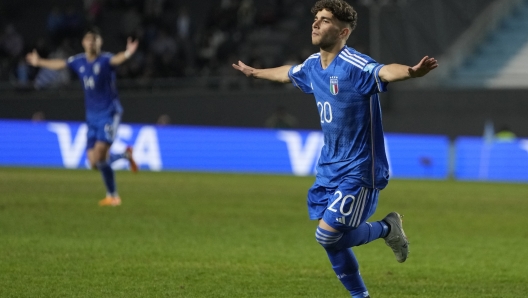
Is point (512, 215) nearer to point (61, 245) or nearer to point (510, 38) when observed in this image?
point (61, 245)

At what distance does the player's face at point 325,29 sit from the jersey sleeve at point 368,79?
29cm

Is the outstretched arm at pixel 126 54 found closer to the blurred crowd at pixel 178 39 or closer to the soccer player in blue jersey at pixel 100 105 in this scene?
the soccer player in blue jersey at pixel 100 105

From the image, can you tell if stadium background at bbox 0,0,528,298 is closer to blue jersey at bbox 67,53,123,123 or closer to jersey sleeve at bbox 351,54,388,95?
blue jersey at bbox 67,53,123,123

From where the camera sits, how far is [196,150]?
2303cm

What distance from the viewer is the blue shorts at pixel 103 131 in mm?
13906

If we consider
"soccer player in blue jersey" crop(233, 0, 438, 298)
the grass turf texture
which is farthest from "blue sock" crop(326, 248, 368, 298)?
the grass turf texture

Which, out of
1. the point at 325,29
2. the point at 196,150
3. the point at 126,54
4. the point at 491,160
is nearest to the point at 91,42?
the point at 126,54

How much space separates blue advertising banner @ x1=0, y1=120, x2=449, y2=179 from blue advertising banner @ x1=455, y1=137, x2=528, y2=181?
44cm

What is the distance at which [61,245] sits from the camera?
9.73m

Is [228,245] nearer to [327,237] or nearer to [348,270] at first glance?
[348,270]

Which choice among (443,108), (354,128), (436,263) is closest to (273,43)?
(443,108)

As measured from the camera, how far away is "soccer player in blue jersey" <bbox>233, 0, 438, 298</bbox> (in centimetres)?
623

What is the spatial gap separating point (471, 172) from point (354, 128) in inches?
629

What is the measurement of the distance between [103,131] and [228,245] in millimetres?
4448
